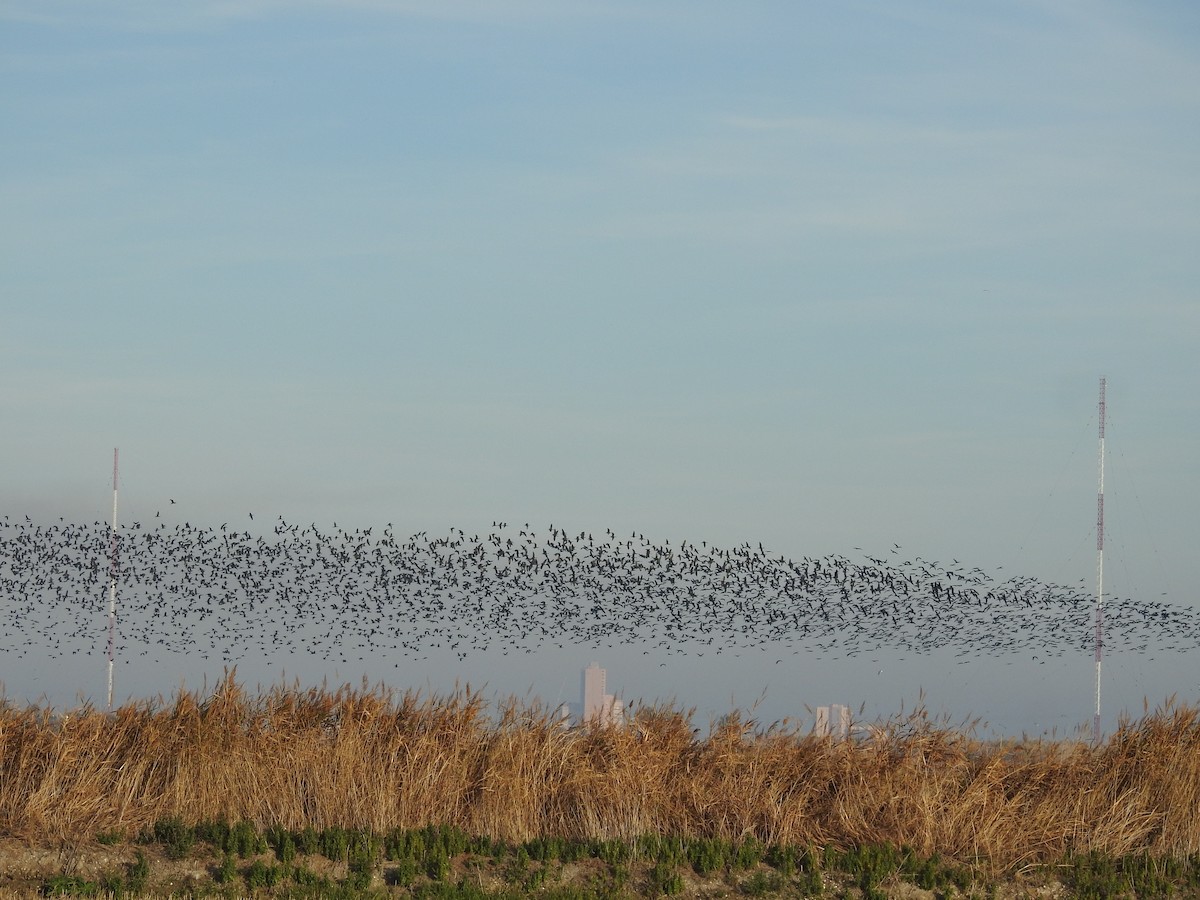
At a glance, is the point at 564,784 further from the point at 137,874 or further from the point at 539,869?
the point at 137,874

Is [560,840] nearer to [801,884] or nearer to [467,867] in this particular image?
[467,867]

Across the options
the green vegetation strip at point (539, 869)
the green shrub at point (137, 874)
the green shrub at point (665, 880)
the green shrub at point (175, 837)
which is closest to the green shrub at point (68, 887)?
the green vegetation strip at point (539, 869)

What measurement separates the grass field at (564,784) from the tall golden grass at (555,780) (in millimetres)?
25

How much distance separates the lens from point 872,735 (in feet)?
62.1

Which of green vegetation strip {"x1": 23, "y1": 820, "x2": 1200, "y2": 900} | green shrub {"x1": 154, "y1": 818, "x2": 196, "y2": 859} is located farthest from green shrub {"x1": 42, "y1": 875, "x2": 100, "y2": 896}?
green shrub {"x1": 154, "y1": 818, "x2": 196, "y2": 859}

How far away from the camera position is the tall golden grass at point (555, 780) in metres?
17.9

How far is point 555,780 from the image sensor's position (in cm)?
1822

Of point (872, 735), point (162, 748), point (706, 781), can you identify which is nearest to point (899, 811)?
point (872, 735)

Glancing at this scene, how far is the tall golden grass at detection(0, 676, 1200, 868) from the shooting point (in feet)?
58.6

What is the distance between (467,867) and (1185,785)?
9.55 metres

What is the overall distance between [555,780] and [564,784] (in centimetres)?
13

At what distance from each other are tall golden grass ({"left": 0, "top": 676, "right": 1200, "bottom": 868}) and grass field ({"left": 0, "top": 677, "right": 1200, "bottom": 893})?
0.08 feet

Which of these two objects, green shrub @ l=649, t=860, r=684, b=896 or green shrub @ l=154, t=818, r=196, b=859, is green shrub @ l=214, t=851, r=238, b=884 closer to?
green shrub @ l=154, t=818, r=196, b=859

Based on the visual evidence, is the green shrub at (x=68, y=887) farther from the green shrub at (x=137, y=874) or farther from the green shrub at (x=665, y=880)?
the green shrub at (x=665, y=880)
